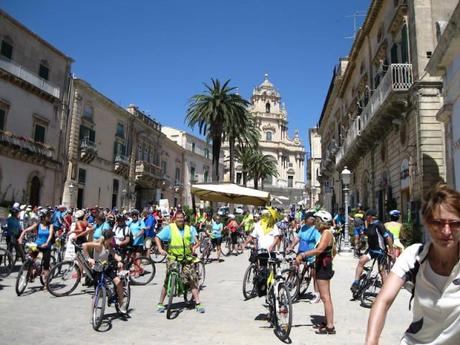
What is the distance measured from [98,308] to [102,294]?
227mm

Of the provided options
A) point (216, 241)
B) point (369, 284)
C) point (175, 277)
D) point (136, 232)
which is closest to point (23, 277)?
point (136, 232)

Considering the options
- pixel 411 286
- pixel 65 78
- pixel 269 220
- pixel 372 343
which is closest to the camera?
pixel 372 343

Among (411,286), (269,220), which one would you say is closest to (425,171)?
(269,220)

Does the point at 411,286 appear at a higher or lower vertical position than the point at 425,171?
lower

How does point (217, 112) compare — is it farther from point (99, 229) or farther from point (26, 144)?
point (99, 229)

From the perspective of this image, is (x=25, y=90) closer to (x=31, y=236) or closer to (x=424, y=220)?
(x=31, y=236)

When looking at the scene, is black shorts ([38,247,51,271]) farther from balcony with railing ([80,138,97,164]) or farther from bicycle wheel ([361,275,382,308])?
balcony with railing ([80,138,97,164])

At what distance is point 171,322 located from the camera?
6762 mm

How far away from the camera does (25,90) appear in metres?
30.0

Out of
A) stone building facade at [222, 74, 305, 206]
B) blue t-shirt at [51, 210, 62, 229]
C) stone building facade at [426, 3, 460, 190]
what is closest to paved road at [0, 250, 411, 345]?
stone building facade at [426, 3, 460, 190]

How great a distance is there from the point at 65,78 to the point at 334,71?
24627 mm

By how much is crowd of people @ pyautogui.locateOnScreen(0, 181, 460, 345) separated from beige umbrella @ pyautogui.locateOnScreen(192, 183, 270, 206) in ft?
3.50

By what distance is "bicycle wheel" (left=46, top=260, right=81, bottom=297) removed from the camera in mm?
8914

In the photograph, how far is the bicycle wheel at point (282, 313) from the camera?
582cm
